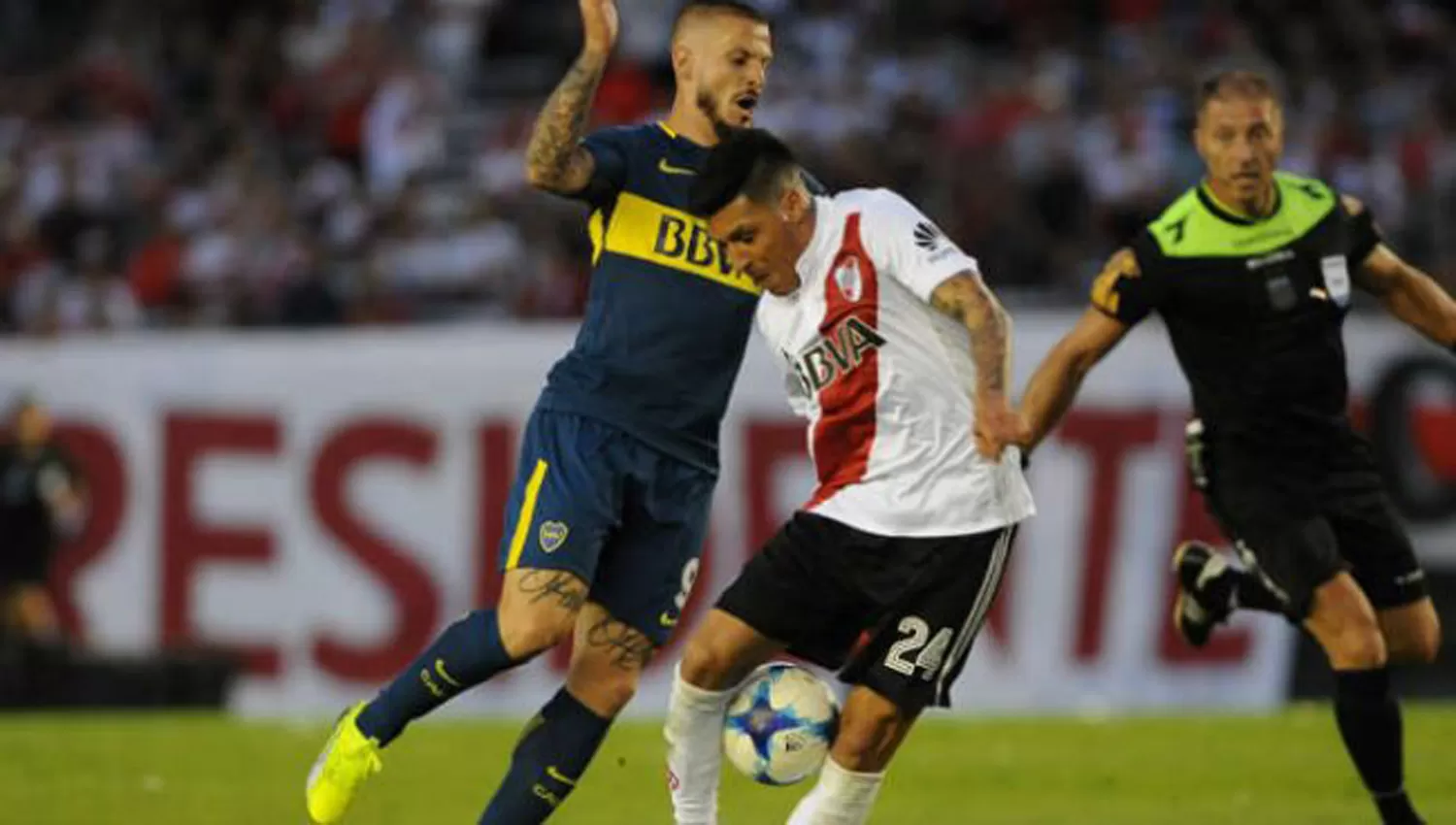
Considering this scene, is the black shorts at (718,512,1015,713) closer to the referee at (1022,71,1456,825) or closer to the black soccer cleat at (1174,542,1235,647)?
the referee at (1022,71,1456,825)

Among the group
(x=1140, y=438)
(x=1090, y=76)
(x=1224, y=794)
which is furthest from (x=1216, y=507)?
(x=1090, y=76)

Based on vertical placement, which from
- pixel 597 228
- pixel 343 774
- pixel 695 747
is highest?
pixel 597 228

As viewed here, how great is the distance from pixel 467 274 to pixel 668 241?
416 inches

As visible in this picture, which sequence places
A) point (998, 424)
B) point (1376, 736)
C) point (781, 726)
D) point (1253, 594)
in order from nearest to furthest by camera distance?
point (998, 424)
point (781, 726)
point (1376, 736)
point (1253, 594)

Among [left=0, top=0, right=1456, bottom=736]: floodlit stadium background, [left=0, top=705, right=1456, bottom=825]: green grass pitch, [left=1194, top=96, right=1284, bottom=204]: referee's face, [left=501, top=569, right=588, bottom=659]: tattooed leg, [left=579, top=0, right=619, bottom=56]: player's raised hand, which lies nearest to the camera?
[left=579, top=0, right=619, bottom=56]: player's raised hand

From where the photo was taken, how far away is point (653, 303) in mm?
9453

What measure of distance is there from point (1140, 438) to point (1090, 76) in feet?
13.5

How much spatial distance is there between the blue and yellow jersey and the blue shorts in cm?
8

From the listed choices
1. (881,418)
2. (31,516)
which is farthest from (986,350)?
(31,516)

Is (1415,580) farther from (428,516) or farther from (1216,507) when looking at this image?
(428,516)

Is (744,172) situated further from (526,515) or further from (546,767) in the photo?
(546,767)

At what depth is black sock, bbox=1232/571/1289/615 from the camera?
11227 millimetres

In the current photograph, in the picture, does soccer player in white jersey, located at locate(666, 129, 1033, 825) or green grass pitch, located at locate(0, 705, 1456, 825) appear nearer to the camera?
soccer player in white jersey, located at locate(666, 129, 1033, 825)

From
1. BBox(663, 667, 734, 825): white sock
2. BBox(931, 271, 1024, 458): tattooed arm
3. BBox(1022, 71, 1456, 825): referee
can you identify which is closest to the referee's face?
BBox(1022, 71, 1456, 825): referee
